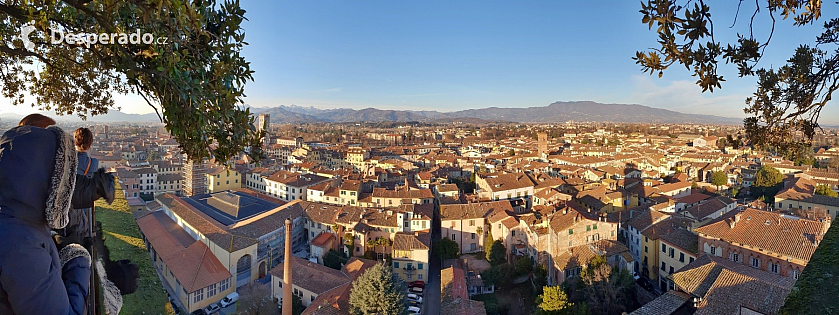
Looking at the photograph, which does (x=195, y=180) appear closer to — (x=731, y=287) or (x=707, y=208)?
(x=731, y=287)

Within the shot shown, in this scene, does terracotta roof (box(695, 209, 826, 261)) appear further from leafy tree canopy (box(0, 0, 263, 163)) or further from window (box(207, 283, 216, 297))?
window (box(207, 283, 216, 297))

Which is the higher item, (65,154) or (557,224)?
(65,154)

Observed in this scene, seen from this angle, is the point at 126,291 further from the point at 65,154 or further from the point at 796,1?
the point at 796,1

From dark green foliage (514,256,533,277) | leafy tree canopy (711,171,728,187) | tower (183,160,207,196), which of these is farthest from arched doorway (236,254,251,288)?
leafy tree canopy (711,171,728,187)

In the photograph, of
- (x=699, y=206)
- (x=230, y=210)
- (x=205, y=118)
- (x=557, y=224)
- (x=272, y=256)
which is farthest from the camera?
(x=230, y=210)

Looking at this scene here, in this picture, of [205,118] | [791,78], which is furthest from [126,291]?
[791,78]

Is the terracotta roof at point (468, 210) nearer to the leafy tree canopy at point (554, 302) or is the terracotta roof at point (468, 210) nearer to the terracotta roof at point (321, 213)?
the terracotta roof at point (321, 213)

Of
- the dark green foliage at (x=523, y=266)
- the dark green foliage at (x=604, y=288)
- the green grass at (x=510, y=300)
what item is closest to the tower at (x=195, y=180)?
the green grass at (x=510, y=300)
